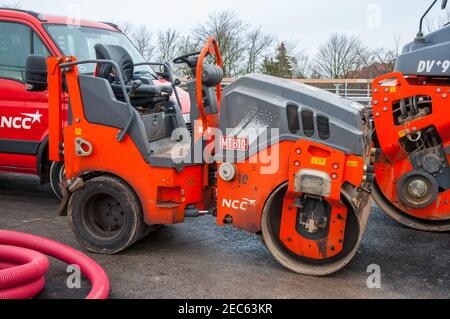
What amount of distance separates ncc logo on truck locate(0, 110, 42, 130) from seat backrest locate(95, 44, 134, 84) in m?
1.30

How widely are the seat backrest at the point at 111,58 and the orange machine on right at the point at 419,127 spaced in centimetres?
263

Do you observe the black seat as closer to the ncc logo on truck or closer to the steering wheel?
the steering wheel

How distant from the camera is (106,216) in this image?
470 centimetres

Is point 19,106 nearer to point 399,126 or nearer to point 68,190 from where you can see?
point 68,190

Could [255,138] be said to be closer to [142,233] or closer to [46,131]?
[142,233]

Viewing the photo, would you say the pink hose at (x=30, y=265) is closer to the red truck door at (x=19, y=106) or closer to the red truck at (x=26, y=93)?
the red truck at (x=26, y=93)

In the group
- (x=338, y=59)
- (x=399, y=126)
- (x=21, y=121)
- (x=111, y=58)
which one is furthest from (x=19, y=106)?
(x=338, y=59)

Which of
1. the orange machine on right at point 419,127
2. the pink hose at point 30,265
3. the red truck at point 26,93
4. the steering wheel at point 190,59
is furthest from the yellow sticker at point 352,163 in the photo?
the red truck at point 26,93

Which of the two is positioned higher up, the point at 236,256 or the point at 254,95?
the point at 254,95

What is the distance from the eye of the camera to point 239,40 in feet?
98.0

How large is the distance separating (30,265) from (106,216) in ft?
3.81

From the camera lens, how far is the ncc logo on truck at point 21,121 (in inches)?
240

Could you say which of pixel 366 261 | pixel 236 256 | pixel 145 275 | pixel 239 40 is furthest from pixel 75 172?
pixel 239 40
